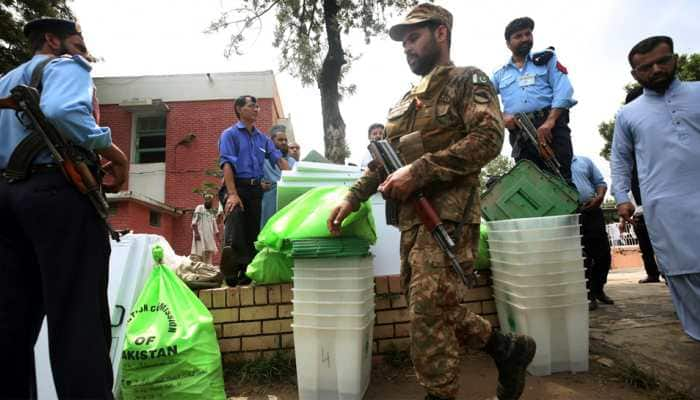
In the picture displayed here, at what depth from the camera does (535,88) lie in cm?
305

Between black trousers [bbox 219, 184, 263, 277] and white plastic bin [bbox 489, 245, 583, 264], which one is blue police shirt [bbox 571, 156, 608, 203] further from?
black trousers [bbox 219, 184, 263, 277]

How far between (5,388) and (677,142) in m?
3.32

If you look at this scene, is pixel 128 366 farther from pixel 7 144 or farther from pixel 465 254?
pixel 465 254

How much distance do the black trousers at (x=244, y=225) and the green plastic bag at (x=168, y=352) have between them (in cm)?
76

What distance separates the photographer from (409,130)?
1.84 metres

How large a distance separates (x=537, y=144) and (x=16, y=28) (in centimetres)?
1221

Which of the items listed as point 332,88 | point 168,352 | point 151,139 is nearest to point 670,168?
point 168,352

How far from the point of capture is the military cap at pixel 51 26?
65.9 inches

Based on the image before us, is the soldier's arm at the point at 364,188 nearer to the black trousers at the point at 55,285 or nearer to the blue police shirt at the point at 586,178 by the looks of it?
the black trousers at the point at 55,285

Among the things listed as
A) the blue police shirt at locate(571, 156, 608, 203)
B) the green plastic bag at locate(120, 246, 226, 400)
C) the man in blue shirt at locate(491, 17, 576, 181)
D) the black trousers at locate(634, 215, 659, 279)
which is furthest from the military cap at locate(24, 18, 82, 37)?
the black trousers at locate(634, 215, 659, 279)

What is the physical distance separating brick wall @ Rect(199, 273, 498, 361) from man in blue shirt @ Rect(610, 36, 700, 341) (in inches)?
40.2

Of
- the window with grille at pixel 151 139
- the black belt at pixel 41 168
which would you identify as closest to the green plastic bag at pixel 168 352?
the black belt at pixel 41 168

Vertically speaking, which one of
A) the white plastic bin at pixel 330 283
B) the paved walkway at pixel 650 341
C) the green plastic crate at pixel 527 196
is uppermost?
the green plastic crate at pixel 527 196

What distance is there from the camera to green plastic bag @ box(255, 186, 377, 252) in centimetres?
211
